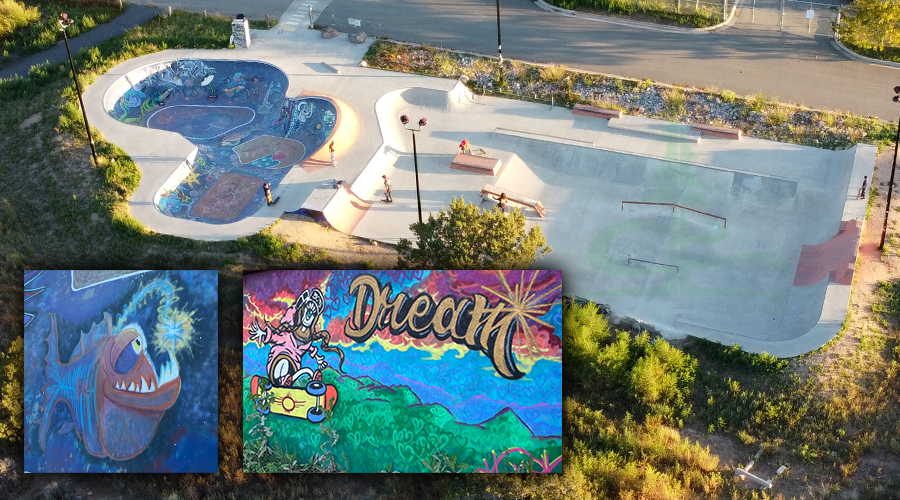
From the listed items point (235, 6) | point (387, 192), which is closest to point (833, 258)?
point (387, 192)

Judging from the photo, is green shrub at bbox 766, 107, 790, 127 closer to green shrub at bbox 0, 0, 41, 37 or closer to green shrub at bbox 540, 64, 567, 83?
green shrub at bbox 540, 64, 567, 83

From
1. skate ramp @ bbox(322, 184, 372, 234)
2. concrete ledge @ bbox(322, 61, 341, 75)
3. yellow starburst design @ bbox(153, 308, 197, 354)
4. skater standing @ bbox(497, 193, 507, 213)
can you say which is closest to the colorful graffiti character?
yellow starburst design @ bbox(153, 308, 197, 354)

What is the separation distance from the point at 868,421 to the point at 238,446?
16442mm

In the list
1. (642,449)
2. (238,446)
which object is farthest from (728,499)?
(238,446)

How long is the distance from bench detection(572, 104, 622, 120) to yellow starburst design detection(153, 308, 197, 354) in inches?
705

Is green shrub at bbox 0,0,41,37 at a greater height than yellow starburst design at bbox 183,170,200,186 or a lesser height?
greater

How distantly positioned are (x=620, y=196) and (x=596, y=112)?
14.6ft

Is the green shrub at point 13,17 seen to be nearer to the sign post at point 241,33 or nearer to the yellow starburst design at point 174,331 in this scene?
the sign post at point 241,33

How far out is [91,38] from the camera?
139ft

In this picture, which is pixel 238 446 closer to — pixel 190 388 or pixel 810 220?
pixel 190 388

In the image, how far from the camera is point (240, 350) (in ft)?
83.2

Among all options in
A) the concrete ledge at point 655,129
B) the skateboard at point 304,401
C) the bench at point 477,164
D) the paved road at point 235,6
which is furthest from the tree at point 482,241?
the paved road at point 235,6

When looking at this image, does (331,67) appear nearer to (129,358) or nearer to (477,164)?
(477,164)

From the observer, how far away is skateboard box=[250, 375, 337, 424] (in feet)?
74.2
